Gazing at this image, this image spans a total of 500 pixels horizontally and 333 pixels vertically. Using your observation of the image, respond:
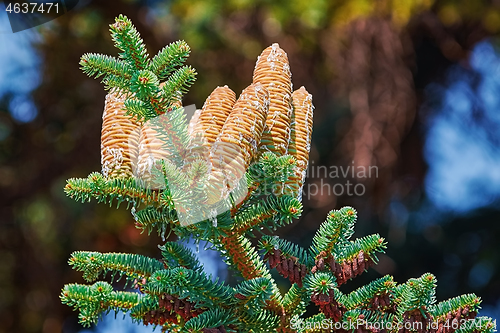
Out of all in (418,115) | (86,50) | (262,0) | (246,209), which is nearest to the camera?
(246,209)

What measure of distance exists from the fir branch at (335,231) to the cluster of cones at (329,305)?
51 millimetres

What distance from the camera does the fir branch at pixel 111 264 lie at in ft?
1.98

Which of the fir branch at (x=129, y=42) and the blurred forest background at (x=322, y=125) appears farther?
the blurred forest background at (x=322, y=125)

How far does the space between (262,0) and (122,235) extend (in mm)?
1139

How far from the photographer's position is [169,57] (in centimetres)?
54

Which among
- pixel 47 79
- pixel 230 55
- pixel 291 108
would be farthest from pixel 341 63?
pixel 291 108

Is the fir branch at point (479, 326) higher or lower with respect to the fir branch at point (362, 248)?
lower

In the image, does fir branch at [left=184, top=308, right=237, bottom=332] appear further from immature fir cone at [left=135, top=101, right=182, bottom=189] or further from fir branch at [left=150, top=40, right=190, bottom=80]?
fir branch at [left=150, top=40, right=190, bottom=80]

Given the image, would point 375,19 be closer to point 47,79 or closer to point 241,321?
point 47,79

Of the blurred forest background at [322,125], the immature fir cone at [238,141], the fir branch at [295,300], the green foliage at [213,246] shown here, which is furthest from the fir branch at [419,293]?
the blurred forest background at [322,125]

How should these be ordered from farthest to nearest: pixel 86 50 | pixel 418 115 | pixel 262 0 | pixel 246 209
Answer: pixel 418 115
pixel 86 50
pixel 262 0
pixel 246 209

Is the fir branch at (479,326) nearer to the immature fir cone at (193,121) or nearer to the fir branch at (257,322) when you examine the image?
the fir branch at (257,322)

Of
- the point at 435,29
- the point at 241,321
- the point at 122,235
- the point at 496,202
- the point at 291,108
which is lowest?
the point at 241,321

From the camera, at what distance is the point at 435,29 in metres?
2.19
